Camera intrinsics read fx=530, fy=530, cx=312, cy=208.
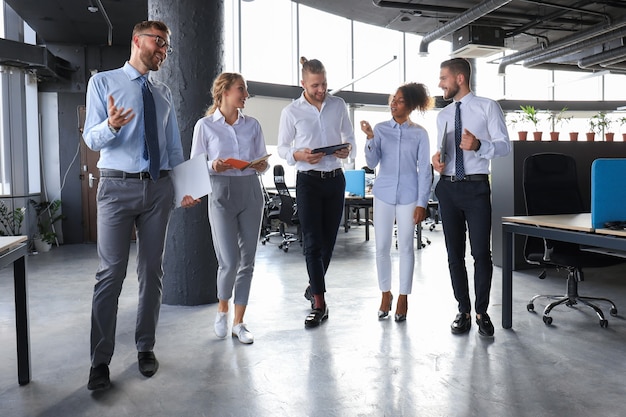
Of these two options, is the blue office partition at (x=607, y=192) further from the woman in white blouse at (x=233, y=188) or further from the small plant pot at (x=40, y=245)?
the small plant pot at (x=40, y=245)

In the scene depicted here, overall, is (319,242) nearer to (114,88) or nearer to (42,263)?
(114,88)

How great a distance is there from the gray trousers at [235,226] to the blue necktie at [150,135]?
1.94 feet

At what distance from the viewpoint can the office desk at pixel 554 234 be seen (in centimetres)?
275

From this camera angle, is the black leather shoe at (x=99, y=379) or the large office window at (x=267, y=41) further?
the large office window at (x=267, y=41)

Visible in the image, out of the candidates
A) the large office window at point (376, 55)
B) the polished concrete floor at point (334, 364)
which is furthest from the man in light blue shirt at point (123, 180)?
the large office window at point (376, 55)

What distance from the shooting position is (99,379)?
253 cm

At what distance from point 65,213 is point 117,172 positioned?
6.88m

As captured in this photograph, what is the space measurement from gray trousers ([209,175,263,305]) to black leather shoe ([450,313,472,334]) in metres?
1.34

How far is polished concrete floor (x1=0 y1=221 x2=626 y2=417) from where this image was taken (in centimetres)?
233

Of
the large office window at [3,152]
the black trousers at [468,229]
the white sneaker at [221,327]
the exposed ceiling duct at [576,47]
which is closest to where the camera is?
the black trousers at [468,229]

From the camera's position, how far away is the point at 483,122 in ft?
10.9

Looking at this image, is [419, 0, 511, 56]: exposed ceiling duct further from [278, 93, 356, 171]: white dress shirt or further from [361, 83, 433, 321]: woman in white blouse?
[278, 93, 356, 171]: white dress shirt

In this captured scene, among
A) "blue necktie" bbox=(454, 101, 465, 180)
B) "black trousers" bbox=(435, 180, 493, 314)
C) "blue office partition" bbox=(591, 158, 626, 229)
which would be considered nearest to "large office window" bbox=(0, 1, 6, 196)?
"black trousers" bbox=(435, 180, 493, 314)

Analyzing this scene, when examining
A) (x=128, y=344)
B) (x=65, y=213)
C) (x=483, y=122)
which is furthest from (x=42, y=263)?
(x=483, y=122)
